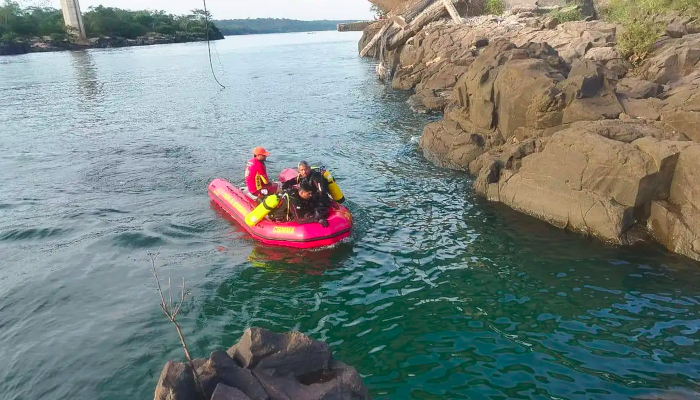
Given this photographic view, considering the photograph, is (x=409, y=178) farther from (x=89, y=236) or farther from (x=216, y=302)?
(x=89, y=236)

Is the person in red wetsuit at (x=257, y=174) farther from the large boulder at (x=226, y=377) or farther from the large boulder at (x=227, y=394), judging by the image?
the large boulder at (x=227, y=394)

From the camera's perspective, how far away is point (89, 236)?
12.8 metres

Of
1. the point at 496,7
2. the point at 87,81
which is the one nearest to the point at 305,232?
the point at 496,7

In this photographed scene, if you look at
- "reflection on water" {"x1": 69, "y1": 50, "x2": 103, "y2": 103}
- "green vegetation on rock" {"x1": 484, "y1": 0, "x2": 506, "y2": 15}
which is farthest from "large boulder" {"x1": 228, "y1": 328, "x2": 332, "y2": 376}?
"green vegetation on rock" {"x1": 484, "y1": 0, "x2": 506, "y2": 15}

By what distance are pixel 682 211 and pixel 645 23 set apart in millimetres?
11881

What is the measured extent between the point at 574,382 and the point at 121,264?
31.2ft

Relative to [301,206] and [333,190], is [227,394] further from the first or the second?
[333,190]

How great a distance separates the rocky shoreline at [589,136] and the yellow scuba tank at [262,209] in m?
6.03

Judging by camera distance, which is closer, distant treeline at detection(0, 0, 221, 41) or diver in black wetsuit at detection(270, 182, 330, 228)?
diver in black wetsuit at detection(270, 182, 330, 228)

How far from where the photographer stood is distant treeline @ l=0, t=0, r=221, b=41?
3393 inches

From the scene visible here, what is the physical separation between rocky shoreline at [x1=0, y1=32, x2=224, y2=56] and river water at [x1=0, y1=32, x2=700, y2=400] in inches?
2882

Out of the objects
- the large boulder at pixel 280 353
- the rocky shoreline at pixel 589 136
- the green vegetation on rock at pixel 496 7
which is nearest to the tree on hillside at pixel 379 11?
the green vegetation on rock at pixel 496 7

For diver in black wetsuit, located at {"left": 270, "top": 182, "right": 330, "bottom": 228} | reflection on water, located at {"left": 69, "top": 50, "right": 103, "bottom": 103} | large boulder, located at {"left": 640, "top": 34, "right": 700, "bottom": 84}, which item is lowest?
reflection on water, located at {"left": 69, "top": 50, "right": 103, "bottom": 103}

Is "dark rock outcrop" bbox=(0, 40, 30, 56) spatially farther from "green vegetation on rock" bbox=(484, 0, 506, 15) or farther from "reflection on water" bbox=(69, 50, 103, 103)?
"green vegetation on rock" bbox=(484, 0, 506, 15)
